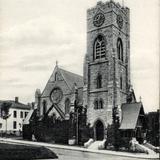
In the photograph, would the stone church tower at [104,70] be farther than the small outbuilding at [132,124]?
No

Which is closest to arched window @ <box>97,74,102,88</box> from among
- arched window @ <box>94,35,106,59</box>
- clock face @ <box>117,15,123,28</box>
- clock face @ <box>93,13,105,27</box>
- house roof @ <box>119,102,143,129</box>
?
arched window @ <box>94,35,106,59</box>

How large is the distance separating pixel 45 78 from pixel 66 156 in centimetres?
186

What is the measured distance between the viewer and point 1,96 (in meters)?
8.59

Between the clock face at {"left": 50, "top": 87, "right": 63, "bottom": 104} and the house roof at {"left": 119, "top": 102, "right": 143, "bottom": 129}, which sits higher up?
the clock face at {"left": 50, "top": 87, "right": 63, "bottom": 104}

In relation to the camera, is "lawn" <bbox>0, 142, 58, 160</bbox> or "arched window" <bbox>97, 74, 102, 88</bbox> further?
"arched window" <bbox>97, 74, 102, 88</bbox>

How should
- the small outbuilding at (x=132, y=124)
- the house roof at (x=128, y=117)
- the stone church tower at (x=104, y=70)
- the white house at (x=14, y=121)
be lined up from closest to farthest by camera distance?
the white house at (x=14, y=121)
the stone church tower at (x=104, y=70)
the small outbuilding at (x=132, y=124)
the house roof at (x=128, y=117)

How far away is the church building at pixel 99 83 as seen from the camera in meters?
12.7

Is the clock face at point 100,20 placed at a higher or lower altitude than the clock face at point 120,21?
higher

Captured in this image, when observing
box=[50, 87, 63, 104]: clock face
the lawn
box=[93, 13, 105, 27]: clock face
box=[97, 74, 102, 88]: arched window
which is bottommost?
the lawn

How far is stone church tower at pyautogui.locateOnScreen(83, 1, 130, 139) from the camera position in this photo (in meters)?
12.6

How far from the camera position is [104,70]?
14.3m

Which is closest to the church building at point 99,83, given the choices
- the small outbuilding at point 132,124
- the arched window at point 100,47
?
the arched window at point 100,47

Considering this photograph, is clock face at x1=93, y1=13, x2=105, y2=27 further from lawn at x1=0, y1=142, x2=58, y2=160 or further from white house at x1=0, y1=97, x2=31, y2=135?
lawn at x1=0, y1=142, x2=58, y2=160

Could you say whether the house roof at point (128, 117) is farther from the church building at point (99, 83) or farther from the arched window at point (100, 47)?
the arched window at point (100, 47)
